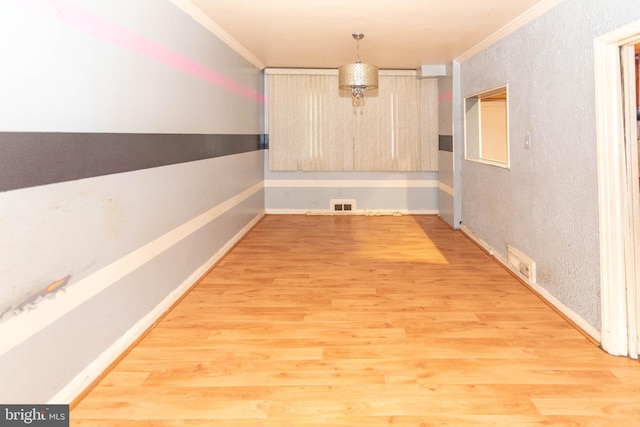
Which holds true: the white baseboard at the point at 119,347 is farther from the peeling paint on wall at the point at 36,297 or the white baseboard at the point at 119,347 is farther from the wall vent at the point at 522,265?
the wall vent at the point at 522,265

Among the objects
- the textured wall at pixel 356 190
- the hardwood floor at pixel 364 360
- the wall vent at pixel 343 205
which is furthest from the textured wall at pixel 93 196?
the wall vent at pixel 343 205

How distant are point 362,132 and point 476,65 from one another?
97.0 inches

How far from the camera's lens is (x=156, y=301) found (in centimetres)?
305

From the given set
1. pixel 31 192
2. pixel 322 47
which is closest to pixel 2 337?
pixel 31 192

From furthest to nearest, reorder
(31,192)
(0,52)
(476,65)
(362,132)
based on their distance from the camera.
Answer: (362,132) → (476,65) → (31,192) → (0,52)

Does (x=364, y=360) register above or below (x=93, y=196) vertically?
below

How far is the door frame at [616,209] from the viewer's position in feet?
8.09

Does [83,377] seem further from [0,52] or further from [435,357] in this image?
[435,357]

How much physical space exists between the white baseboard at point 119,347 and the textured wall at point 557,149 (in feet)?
9.19

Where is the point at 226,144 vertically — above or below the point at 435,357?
above

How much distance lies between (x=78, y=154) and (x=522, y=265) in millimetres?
3405

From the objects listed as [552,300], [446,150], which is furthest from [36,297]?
[446,150]

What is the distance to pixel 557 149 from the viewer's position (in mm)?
3146

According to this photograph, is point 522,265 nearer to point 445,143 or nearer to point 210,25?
point 445,143
